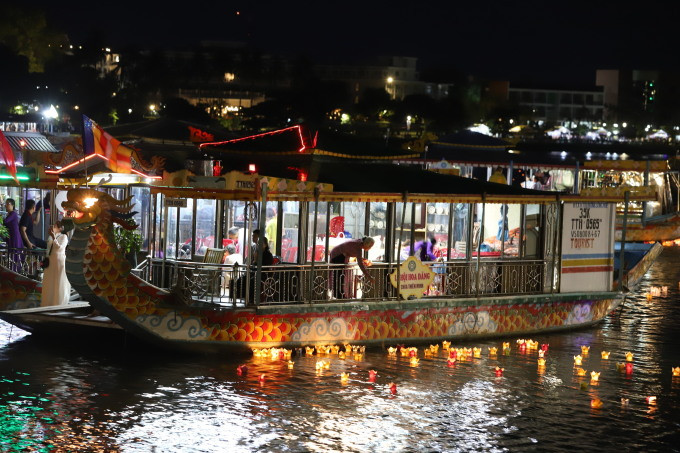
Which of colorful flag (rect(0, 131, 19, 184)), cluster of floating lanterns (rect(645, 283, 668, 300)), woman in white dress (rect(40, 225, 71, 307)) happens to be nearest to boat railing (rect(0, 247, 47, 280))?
woman in white dress (rect(40, 225, 71, 307))

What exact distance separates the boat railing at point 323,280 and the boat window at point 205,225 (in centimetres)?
93

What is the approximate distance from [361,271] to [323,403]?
401 cm

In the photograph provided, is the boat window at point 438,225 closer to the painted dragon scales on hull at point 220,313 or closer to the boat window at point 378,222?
the boat window at point 378,222

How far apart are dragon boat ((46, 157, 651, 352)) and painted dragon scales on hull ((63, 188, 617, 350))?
0.07 feet

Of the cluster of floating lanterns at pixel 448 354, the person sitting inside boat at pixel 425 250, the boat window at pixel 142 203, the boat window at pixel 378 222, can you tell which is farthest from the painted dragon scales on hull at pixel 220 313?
the boat window at pixel 142 203

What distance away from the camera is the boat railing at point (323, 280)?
16531mm

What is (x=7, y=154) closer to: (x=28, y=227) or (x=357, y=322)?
(x=28, y=227)

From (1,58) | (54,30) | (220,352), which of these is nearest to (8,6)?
(54,30)

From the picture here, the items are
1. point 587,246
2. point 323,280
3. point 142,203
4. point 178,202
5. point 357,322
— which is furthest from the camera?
point 142,203

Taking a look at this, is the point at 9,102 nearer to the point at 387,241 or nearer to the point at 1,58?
the point at 1,58

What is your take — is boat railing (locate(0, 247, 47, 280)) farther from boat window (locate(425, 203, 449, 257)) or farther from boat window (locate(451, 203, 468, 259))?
boat window (locate(451, 203, 468, 259))

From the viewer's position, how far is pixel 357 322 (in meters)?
17.2

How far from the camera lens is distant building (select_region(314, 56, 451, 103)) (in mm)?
178500

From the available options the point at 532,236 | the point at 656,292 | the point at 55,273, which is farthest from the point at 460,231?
the point at 656,292
